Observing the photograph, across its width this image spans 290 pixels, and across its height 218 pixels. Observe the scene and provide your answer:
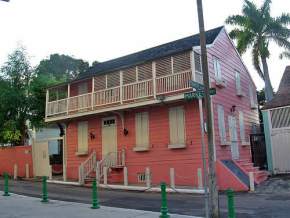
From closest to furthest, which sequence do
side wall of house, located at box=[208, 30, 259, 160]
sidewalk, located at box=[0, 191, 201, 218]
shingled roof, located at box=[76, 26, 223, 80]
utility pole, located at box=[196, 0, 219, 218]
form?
1. utility pole, located at box=[196, 0, 219, 218]
2. sidewalk, located at box=[0, 191, 201, 218]
3. side wall of house, located at box=[208, 30, 259, 160]
4. shingled roof, located at box=[76, 26, 223, 80]

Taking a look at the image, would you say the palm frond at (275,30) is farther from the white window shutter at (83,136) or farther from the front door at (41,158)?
the front door at (41,158)

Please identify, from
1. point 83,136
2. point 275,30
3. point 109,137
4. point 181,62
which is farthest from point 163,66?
point 275,30

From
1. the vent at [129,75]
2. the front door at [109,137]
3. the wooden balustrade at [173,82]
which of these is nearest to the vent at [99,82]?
the vent at [129,75]

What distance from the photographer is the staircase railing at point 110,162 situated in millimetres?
20234

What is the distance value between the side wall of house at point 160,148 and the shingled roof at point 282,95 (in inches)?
215

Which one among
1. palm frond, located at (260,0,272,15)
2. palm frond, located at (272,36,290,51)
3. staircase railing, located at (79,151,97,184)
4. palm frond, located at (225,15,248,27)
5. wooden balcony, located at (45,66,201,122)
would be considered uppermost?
palm frond, located at (260,0,272,15)

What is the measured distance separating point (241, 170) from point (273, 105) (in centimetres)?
482

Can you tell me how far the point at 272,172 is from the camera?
20.6 meters

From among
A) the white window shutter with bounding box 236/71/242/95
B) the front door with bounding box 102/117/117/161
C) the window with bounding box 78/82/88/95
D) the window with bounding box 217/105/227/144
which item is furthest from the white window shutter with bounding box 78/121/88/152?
the white window shutter with bounding box 236/71/242/95

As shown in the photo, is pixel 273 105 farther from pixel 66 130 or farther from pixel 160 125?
pixel 66 130

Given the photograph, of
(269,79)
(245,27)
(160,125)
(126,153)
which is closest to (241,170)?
(160,125)

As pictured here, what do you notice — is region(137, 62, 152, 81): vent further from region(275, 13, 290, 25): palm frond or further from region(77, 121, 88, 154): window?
region(275, 13, 290, 25): palm frond

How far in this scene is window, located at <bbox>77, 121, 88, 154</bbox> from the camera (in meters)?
22.8

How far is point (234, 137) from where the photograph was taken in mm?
20516
